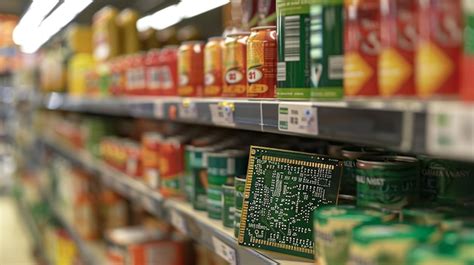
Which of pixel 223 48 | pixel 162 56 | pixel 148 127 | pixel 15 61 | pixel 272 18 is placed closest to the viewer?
pixel 272 18

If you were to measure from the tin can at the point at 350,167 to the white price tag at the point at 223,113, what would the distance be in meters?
0.30

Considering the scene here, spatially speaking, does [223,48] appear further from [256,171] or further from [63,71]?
[63,71]

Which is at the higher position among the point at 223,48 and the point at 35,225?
the point at 223,48

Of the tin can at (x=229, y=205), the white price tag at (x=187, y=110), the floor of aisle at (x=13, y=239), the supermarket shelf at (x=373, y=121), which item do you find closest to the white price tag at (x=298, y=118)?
the supermarket shelf at (x=373, y=121)

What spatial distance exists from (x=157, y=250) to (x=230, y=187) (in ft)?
2.94

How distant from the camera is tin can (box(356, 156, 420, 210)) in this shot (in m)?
1.03

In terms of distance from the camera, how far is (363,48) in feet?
2.91

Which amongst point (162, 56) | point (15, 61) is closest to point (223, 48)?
point (162, 56)

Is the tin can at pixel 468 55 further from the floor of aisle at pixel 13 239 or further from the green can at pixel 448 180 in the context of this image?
the floor of aisle at pixel 13 239

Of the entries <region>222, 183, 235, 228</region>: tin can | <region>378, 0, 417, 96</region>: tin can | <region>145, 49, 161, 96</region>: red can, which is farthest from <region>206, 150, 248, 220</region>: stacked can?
<region>378, 0, 417, 96</region>: tin can

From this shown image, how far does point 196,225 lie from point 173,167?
1.30 feet

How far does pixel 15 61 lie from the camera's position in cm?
871

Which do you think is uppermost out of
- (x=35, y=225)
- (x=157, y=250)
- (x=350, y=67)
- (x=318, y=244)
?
(x=350, y=67)

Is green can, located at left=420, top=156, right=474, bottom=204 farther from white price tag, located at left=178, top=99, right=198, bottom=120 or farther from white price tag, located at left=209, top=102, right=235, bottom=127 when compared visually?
white price tag, located at left=178, top=99, right=198, bottom=120
